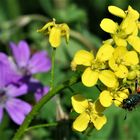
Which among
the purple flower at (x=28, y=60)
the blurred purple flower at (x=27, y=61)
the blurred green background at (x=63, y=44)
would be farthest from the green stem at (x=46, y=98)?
the purple flower at (x=28, y=60)

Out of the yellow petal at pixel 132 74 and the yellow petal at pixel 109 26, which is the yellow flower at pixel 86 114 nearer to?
the yellow petal at pixel 132 74

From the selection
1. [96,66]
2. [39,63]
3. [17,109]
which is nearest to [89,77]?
[96,66]

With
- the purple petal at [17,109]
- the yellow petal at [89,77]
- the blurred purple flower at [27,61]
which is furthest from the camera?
the blurred purple flower at [27,61]

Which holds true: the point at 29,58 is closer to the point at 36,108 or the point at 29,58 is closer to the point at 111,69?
the point at 36,108

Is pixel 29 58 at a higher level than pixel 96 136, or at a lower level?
higher

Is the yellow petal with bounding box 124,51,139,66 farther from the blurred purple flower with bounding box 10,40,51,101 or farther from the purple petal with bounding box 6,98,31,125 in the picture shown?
the blurred purple flower with bounding box 10,40,51,101

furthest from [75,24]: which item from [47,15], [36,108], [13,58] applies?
[36,108]
